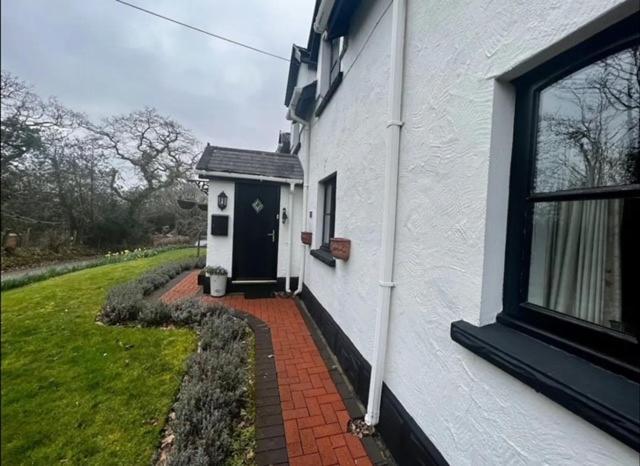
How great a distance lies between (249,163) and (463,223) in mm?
5610

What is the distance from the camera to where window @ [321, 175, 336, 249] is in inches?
180

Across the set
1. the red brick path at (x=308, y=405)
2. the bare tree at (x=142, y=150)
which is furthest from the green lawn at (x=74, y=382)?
the red brick path at (x=308, y=405)

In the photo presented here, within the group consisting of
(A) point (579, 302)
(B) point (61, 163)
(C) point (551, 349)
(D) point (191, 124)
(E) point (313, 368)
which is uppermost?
(D) point (191, 124)

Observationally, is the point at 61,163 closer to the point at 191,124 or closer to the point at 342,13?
the point at 191,124

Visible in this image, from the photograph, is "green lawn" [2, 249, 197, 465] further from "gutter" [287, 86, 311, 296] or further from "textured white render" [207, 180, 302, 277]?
"gutter" [287, 86, 311, 296]

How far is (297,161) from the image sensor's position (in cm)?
697

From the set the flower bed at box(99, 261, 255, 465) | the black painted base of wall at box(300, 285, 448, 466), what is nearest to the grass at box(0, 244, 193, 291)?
the flower bed at box(99, 261, 255, 465)

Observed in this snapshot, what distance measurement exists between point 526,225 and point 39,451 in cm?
222

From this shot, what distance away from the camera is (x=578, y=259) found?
115 centimetres

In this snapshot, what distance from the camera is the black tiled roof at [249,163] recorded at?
6.02m

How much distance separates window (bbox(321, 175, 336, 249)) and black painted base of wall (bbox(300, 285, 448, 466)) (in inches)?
64.1

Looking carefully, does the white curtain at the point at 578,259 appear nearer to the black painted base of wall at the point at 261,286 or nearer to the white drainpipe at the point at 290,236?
the white drainpipe at the point at 290,236

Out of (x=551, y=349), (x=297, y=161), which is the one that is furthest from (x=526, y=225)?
(x=297, y=161)

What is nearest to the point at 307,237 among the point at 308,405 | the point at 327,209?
the point at 327,209
